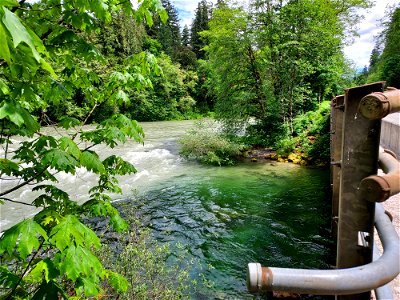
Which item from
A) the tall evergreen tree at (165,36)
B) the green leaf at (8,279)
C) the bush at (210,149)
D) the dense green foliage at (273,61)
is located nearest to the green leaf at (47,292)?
the green leaf at (8,279)

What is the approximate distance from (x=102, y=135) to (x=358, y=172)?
195 cm

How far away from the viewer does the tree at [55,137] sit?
1.43 meters

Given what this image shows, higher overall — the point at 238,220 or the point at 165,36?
the point at 165,36

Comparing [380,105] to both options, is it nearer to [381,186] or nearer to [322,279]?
[381,186]

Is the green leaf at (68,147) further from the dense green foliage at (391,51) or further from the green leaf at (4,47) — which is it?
the dense green foliage at (391,51)

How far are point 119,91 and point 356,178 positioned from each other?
2.20 meters

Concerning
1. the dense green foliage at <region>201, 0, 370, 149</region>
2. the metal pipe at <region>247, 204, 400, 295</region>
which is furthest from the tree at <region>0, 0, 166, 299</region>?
the dense green foliage at <region>201, 0, 370, 149</region>

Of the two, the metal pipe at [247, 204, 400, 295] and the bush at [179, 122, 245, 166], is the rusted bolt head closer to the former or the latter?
the metal pipe at [247, 204, 400, 295]

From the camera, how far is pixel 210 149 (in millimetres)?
13039

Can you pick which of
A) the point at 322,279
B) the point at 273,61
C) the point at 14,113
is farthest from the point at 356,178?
the point at 273,61

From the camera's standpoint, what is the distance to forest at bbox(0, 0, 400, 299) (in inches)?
61.3

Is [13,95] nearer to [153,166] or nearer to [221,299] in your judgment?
[221,299]

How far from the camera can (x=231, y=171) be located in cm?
1119

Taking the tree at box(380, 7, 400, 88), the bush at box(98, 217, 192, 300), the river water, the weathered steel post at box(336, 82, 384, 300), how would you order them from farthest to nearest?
the tree at box(380, 7, 400, 88), the river water, the bush at box(98, 217, 192, 300), the weathered steel post at box(336, 82, 384, 300)
